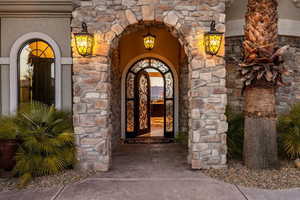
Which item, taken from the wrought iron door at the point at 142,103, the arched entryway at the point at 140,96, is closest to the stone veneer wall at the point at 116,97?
the arched entryway at the point at 140,96

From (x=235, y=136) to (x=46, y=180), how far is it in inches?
172

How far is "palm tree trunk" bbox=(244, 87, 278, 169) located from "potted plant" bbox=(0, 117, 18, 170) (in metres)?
4.96

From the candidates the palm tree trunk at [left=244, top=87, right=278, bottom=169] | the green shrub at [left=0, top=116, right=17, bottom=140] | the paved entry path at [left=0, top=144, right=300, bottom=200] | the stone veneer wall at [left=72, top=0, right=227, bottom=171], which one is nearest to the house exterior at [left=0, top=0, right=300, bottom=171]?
the stone veneer wall at [left=72, top=0, right=227, bottom=171]

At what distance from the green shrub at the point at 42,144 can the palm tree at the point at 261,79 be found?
3.87 metres

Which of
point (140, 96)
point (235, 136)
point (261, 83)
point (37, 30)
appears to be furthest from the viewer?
point (140, 96)

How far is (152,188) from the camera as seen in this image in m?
4.32

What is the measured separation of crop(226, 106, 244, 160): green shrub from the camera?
582cm

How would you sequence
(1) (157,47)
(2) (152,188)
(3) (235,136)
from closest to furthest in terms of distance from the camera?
(2) (152,188), (3) (235,136), (1) (157,47)

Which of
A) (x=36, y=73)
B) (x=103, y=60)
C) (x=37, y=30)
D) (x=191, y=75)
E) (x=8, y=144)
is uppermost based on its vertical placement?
(x=37, y=30)

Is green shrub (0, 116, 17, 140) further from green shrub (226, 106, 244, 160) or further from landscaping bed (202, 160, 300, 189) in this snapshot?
green shrub (226, 106, 244, 160)

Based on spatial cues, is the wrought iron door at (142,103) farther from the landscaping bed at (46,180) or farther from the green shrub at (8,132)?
the green shrub at (8,132)

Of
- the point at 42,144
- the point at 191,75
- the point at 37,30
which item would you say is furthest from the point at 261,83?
the point at 37,30

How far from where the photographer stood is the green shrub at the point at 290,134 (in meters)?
5.41

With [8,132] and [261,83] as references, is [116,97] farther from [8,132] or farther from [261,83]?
[261,83]
